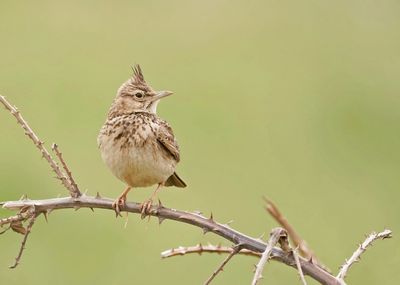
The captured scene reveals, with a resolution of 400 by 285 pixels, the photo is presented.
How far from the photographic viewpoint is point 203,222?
3.37 meters

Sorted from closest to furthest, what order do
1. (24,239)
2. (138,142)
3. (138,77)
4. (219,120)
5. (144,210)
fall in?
(24,239), (144,210), (138,142), (138,77), (219,120)

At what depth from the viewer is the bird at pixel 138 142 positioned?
5164mm

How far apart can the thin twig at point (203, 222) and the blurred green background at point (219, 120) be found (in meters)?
5.83

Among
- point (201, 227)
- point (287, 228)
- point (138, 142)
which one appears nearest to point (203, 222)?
point (201, 227)

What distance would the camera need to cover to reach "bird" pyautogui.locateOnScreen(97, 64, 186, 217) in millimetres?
5164

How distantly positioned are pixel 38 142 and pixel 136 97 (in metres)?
2.40

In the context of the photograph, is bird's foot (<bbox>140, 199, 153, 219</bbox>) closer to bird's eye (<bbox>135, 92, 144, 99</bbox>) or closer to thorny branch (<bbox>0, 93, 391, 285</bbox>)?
thorny branch (<bbox>0, 93, 391, 285</bbox>)

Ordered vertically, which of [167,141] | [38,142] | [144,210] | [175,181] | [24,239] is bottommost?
[175,181]

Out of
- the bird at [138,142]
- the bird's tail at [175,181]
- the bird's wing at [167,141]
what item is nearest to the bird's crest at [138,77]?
the bird at [138,142]

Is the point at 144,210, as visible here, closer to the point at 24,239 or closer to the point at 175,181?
the point at 24,239

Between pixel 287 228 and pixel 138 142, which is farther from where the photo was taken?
pixel 138 142

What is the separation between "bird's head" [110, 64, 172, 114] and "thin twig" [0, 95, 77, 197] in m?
2.22

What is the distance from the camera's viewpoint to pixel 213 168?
41.8ft

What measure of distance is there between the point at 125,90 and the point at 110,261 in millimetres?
5221
